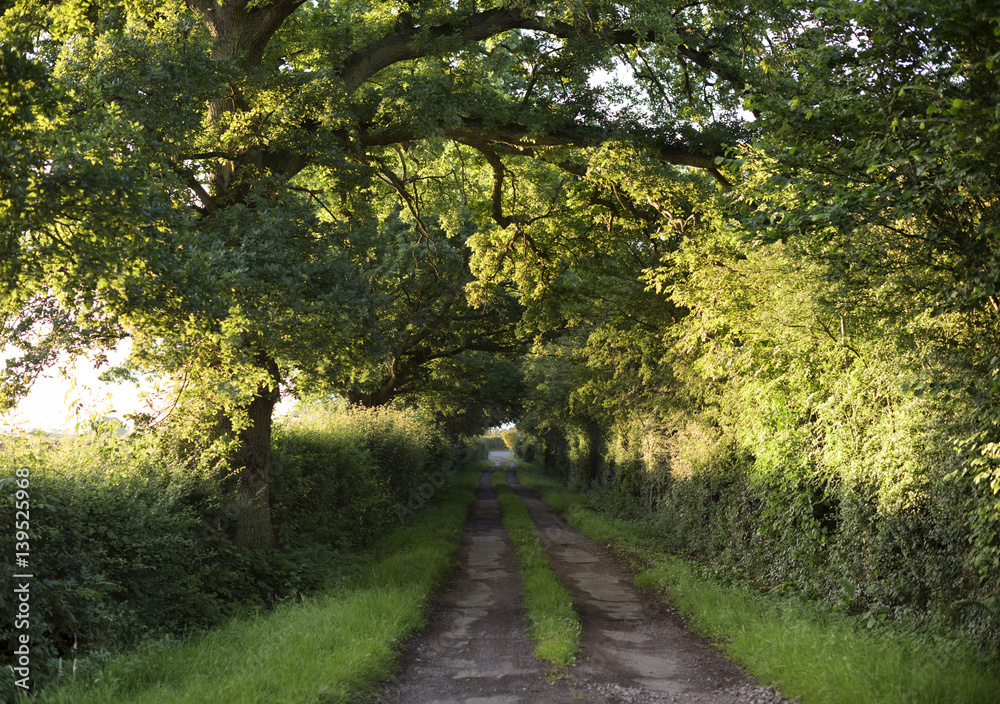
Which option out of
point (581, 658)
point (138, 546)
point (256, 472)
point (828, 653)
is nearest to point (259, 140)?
point (256, 472)

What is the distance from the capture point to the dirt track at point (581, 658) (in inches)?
259

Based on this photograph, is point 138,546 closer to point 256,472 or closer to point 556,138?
point 256,472

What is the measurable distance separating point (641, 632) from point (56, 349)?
821 centimetres

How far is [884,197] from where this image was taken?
5750mm

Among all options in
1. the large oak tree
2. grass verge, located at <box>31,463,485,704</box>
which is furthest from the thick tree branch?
grass verge, located at <box>31,463,485,704</box>

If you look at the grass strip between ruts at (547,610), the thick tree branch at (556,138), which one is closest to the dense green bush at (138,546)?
the grass strip between ruts at (547,610)

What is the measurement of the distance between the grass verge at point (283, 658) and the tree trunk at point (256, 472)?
163 centimetres

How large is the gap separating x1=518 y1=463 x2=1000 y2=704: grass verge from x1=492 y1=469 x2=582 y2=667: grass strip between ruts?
1.82 meters

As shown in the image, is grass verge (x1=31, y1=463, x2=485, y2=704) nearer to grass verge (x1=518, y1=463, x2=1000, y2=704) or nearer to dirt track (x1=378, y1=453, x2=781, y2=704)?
dirt track (x1=378, y1=453, x2=781, y2=704)

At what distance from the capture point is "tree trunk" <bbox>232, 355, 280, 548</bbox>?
1080 cm

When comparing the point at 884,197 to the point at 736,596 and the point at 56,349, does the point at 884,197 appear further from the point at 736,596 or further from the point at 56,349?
the point at 56,349

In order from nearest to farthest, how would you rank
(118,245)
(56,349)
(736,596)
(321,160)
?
(118,245) < (56,349) < (736,596) < (321,160)

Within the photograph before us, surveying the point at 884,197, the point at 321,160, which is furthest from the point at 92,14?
the point at 884,197

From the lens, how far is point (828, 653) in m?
6.68
